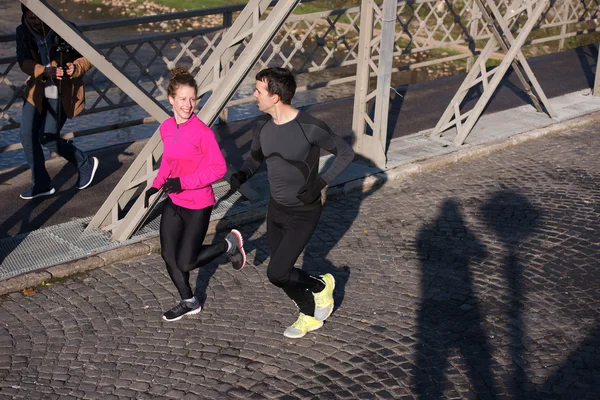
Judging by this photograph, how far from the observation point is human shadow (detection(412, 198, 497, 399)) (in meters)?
5.95

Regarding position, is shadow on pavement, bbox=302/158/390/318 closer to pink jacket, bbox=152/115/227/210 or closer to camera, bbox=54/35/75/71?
pink jacket, bbox=152/115/227/210

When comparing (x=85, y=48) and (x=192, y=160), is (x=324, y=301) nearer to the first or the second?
(x=192, y=160)

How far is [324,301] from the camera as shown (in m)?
6.50

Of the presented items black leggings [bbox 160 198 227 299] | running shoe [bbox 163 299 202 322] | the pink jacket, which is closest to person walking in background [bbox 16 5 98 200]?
the pink jacket

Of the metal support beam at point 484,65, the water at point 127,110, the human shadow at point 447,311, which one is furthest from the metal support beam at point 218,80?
the metal support beam at point 484,65

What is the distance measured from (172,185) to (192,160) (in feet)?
0.77

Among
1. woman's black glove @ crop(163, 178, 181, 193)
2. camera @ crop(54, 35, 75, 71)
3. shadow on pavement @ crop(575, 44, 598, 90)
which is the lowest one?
woman's black glove @ crop(163, 178, 181, 193)

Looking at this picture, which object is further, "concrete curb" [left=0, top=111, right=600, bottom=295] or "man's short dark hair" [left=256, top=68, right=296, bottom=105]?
"concrete curb" [left=0, top=111, right=600, bottom=295]

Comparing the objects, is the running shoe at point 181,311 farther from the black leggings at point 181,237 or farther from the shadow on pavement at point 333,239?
the shadow on pavement at point 333,239

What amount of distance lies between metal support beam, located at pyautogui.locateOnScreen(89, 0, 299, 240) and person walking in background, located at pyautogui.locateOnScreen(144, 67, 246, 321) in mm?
1178

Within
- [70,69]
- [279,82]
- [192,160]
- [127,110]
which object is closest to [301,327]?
[192,160]

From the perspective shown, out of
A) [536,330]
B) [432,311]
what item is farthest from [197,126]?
[536,330]

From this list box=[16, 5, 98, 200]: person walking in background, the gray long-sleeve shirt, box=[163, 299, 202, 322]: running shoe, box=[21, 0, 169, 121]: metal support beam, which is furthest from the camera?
box=[16, 5, 98, 200]: person walking in background

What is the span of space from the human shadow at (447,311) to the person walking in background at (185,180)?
181 cm
